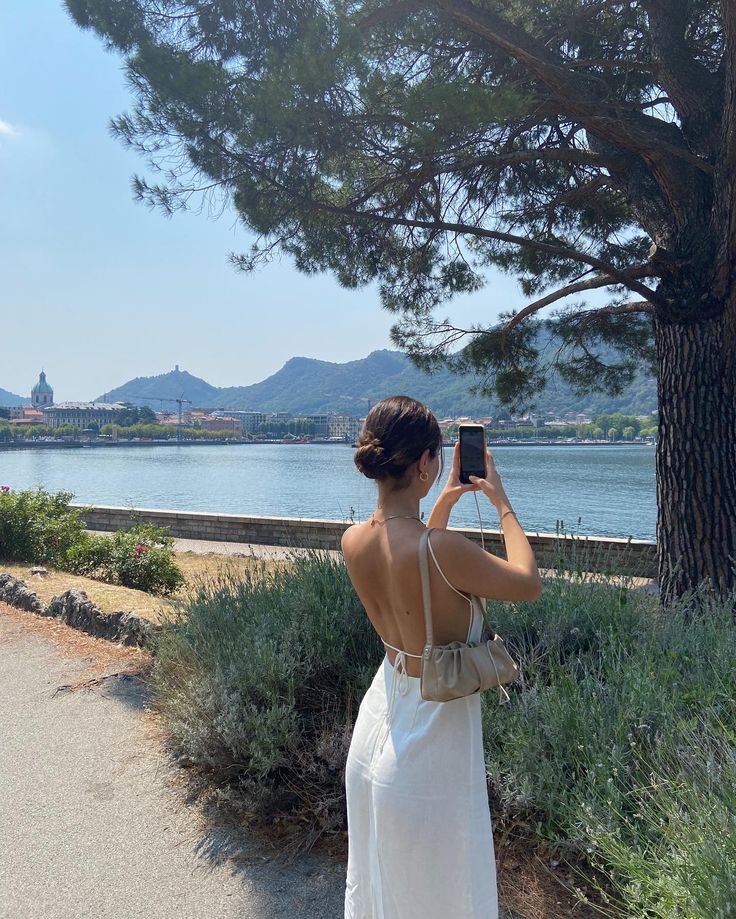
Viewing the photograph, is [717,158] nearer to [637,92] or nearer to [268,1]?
[637,92]

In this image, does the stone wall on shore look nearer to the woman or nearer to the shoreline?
the woman

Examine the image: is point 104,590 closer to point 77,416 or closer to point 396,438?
point 396,438

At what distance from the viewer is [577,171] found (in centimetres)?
762

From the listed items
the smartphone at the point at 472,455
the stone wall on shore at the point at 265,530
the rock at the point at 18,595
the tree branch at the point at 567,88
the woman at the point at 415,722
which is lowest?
the stone wall on shore at the point at 265,530

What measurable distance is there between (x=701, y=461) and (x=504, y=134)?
3.53m

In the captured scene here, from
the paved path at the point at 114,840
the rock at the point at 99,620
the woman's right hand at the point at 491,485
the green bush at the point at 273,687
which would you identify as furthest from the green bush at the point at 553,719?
the rock at the point at 99,620

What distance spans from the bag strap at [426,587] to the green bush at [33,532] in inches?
339

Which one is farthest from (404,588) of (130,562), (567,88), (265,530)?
(265,530)

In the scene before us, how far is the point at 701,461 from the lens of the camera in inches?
224

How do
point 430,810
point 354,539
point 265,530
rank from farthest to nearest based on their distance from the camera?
1. point 265,530
2. point 354,539
3. point 430,810

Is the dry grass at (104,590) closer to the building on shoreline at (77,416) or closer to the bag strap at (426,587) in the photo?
the bag strap at (426,587)

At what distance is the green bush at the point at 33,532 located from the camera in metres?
9.52

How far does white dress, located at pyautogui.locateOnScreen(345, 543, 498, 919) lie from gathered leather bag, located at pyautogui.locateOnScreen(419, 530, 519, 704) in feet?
0.18

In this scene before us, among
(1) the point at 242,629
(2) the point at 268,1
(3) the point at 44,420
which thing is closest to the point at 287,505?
(2) the point at 268,1
